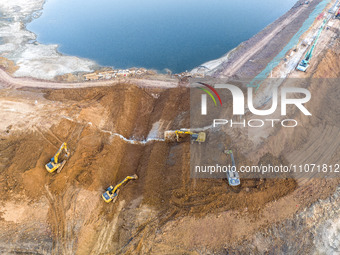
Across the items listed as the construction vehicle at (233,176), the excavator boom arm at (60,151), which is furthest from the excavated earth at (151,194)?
the excavator boom arm at (60,151)

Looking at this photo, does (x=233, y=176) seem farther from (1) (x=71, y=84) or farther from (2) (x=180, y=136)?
(1) (x=71, y=84)

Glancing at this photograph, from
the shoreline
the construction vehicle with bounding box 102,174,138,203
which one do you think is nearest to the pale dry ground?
the shoreline

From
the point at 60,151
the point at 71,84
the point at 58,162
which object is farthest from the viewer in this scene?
the point at 71,84

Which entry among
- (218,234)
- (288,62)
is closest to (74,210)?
(218,234)

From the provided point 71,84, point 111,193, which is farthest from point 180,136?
point 71,84

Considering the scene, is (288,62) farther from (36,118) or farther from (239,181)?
(36,118)

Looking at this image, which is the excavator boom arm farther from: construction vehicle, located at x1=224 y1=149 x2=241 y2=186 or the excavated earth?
construction vehicle, located at x1=224 y1=149 x2=241 y2=186
